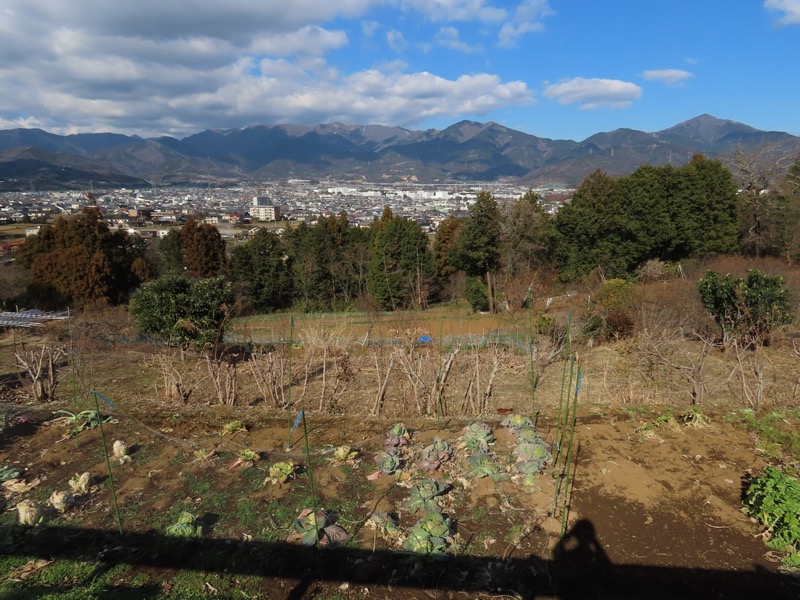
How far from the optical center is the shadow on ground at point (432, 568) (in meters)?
2.38

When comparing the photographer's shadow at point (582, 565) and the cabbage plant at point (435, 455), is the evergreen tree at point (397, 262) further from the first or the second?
the photographer's shadow at point (582, 565)

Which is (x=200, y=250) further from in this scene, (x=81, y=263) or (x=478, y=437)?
(x=478, y=437)

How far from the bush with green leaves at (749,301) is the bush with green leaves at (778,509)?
6253 mm

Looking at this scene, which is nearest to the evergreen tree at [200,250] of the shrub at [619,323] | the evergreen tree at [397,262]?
the evergreen tree at [397,262]

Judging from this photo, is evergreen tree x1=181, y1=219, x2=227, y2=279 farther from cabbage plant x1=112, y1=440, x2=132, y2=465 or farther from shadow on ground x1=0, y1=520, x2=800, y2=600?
shadow on ground x1=0, y1=520, x2=800, y2=600

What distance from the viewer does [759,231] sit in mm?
17547

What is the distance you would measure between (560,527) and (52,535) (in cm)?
316

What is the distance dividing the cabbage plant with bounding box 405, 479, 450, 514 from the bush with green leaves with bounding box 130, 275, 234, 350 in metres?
5.80

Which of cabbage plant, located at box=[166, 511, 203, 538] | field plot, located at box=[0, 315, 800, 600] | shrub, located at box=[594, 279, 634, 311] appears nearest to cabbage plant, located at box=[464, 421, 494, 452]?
field plot, located at box=[0, 315, 800, 600]

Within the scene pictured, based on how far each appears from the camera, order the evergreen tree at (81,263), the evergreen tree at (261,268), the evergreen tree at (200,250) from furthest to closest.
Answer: the evergreen tree at (261,268), the evergreen tree at (200,250), the evergreen tree at (81,263)

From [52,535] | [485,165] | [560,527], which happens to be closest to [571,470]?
[560,527]

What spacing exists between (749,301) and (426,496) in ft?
27.4

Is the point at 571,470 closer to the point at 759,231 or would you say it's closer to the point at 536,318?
the point at 536,318

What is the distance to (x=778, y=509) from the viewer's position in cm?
268
